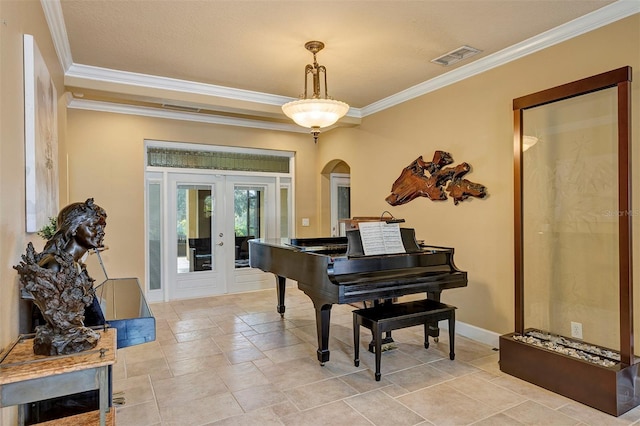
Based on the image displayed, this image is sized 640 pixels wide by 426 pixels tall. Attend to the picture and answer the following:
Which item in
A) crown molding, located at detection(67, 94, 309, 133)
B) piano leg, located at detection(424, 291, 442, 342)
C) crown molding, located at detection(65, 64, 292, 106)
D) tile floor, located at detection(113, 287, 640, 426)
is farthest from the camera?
crown molding, located at detection(67, 94, 309, 133)

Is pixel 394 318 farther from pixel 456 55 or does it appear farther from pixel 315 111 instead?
pixel 456 55

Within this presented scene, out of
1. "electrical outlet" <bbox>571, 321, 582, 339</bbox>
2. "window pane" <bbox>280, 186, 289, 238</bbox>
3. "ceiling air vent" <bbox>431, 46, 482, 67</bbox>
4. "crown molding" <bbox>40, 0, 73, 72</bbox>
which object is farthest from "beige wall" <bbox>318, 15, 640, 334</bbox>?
"crown molding" <bbox>40, 0, 73, 72</bbox>

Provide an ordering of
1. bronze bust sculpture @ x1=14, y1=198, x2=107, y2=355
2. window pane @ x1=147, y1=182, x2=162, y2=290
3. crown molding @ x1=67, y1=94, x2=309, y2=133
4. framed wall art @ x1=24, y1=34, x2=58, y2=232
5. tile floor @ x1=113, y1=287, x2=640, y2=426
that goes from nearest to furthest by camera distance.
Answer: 1. bronze bust sculpture @ x1=14, y1=198, x2=107, y2=355
2. framed wall art @ x1=24, y1=34, x2=58, y2=232
3. tile floor @ x1=113, y1=287, x2=640, y2=426
4. crown molding @ x1=67, y1=94, x2=309, y2=133
5. window pane @ x1=147, y1=182, x2=162, y2=290

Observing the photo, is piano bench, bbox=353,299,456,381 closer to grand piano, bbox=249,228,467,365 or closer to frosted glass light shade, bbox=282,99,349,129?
grand piano, bbox=249,228,467,365

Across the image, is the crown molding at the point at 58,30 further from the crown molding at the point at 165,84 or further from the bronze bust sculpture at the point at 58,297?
the bronze bust sculpture at the point at 58,297

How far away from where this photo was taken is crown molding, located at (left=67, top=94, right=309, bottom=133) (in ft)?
16.7

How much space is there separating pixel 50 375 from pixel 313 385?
196 centimetres

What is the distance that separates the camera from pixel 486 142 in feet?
12.8

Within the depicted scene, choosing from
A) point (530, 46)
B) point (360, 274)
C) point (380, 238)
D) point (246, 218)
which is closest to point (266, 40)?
point (380, 238)

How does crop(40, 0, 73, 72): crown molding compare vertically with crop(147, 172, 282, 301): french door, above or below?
above

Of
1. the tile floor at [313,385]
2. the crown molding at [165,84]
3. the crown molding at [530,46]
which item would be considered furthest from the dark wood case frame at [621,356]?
the crown molding at [165,84]

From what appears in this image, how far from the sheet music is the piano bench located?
0.50 metres

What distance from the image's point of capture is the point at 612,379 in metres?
2.52

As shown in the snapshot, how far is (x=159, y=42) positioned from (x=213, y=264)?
3703 mm
